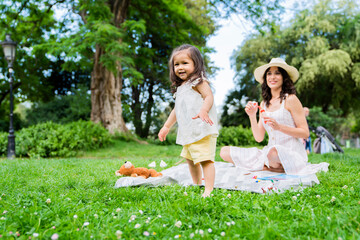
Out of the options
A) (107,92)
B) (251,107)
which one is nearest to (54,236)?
(251,107)

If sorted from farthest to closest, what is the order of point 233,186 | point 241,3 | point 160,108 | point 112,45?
point 160,108
point 241,3
point 112,45
point 233,186

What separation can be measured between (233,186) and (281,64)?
1.72 m

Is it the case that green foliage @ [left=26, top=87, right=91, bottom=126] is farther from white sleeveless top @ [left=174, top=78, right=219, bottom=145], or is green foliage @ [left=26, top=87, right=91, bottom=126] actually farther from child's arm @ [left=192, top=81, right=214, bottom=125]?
child's arm @ [left=192, top=81, right=214, bottom=125]

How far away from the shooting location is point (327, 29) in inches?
811

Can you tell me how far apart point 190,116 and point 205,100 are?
26cm

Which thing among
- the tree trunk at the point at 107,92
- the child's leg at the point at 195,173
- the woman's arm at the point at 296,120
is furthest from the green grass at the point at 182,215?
the tree trunk at the point at 107,92

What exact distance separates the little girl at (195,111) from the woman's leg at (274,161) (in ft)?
3.83

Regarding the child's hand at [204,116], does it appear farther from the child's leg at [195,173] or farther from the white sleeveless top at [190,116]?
the child's leg at [195,173]

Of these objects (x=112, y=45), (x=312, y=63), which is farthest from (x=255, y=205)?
(x=312, y=63)

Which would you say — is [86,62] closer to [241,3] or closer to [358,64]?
[241,3]

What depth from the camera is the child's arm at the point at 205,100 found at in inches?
113

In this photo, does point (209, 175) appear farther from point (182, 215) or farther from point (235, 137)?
point (235, 137)

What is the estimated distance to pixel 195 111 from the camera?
123 inches

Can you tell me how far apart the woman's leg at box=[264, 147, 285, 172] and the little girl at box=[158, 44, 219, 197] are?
46.0 inches
